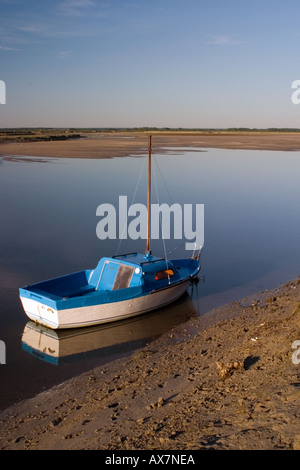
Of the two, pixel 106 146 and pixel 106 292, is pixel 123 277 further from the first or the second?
pixel 106 146

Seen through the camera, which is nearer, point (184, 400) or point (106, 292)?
point (184, 400)

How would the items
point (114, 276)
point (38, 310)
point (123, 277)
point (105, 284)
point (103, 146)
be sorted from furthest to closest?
point (103, 146)
point (105, 284)
point (114, 276)
point (123, 277)
point (38, 310)

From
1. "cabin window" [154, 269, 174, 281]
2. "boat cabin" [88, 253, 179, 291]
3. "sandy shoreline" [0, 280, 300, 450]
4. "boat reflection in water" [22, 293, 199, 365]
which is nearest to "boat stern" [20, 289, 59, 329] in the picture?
"boat reflection in water" [22, 293, 199, 365]

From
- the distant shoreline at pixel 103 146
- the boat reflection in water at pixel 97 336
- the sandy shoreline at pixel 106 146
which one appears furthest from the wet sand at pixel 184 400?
the sandy shoreline at pixel 106 146

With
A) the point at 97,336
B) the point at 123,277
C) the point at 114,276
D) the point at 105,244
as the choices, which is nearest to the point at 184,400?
the point at 97,336

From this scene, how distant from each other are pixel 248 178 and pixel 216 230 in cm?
1932

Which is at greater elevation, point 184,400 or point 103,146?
point 103,146

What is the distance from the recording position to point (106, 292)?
13.6 m

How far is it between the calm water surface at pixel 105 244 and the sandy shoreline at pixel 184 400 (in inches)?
45.4

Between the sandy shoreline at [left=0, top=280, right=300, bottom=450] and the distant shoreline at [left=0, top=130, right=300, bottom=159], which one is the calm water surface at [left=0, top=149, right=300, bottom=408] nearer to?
the sandy shoreline at [left=0, top=280, right=300, bottom=450]

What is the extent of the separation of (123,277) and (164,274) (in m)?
1.51

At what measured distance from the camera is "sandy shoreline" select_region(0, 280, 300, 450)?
21.5 feet

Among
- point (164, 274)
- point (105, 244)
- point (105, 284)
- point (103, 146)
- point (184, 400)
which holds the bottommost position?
point (184, 400)

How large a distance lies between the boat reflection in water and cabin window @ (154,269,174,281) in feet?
3.51
